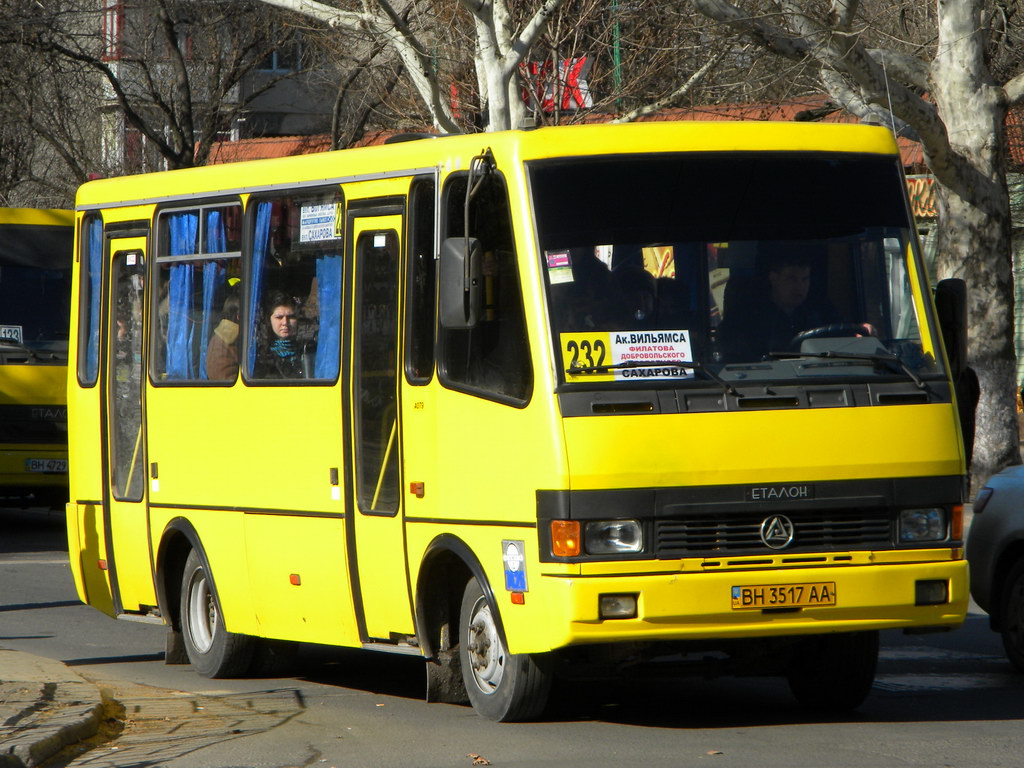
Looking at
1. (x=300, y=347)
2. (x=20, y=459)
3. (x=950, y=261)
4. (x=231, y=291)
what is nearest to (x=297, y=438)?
(x=300, y=347)

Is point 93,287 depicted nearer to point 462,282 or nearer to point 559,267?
point 462,282

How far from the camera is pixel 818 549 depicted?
24.9ft


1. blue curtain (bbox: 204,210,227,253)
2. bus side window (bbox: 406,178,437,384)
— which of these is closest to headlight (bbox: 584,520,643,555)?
bus side window (bbox: 406,178,437,384)

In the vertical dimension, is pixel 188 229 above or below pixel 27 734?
above

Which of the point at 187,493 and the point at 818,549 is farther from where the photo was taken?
the point at 187,493

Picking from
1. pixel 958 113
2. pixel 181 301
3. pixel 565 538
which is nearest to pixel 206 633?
pixel 181 301

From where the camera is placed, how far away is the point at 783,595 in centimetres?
749

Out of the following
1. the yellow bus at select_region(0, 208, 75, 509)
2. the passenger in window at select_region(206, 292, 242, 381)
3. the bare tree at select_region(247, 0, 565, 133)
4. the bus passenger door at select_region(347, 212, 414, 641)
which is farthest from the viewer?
the yellow bus at select_region(0, 208, 75, 509)

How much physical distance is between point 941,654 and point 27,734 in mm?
5569

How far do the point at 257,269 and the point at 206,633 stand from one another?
222 cm

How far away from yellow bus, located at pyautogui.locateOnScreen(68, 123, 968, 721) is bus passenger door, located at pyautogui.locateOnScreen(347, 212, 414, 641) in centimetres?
2

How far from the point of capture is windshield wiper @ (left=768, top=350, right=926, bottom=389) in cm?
774

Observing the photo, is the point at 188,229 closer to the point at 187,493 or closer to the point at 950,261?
the point at 187,493

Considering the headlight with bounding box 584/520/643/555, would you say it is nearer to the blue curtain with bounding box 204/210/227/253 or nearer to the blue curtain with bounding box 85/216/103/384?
the blue curtain with bounding box 204/210/227/253
